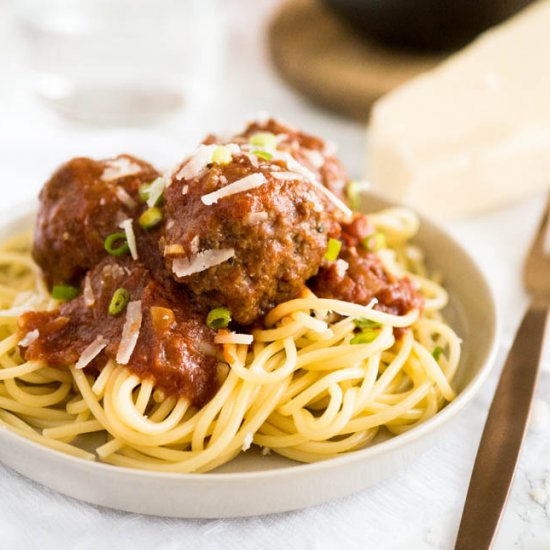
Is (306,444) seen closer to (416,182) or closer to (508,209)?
(416,182)

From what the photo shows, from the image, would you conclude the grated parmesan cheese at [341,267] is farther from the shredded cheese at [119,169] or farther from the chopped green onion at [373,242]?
the shredded cheese at [119,169]

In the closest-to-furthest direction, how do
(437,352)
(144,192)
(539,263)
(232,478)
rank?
(232,478) < (144,192) < (437,352) < (539,263)

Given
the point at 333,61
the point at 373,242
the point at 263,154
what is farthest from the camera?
the point at 333,61

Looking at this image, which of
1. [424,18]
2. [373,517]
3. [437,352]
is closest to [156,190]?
[437,352]

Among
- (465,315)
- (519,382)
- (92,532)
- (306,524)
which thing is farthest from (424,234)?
(92,532)

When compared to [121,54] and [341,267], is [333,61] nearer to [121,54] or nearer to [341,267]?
[121,54]

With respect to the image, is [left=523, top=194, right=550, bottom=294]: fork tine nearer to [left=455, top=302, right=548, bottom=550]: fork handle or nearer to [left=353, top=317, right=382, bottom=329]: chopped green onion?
[left=455, top=302, right=548, bottom=550]: fork handle

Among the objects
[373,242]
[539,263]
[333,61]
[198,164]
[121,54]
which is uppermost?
[198,164]
